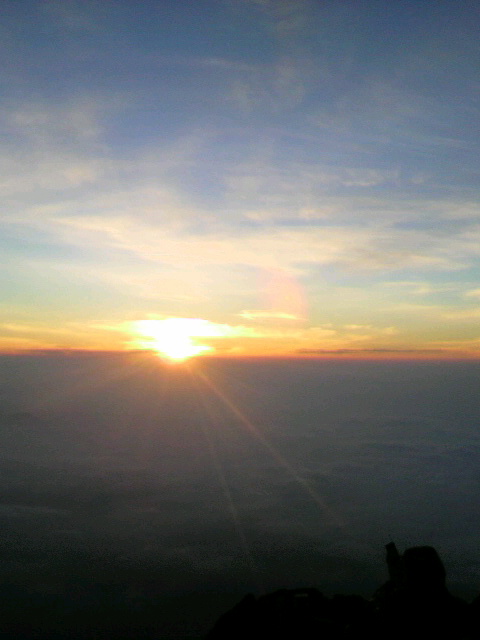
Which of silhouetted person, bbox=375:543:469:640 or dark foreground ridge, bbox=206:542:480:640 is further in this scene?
silhouetted person, bbox=375:543:469:640

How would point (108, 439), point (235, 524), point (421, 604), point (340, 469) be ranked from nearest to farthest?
point (421, 604), point (235, 524), point (340, 469), point (108, 439)

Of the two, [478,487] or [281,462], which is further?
[281,462]

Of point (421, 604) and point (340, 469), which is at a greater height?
point (421, 604)

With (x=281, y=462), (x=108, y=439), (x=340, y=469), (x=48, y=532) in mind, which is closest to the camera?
(x=48, y=532)

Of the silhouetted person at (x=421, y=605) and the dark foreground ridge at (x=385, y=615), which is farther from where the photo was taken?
the silhouetted person at (x=421, y=605)

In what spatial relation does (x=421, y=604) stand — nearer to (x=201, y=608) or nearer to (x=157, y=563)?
(x=201, y=608)

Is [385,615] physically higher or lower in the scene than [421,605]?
lower

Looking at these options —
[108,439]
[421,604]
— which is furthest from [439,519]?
[108,439]
